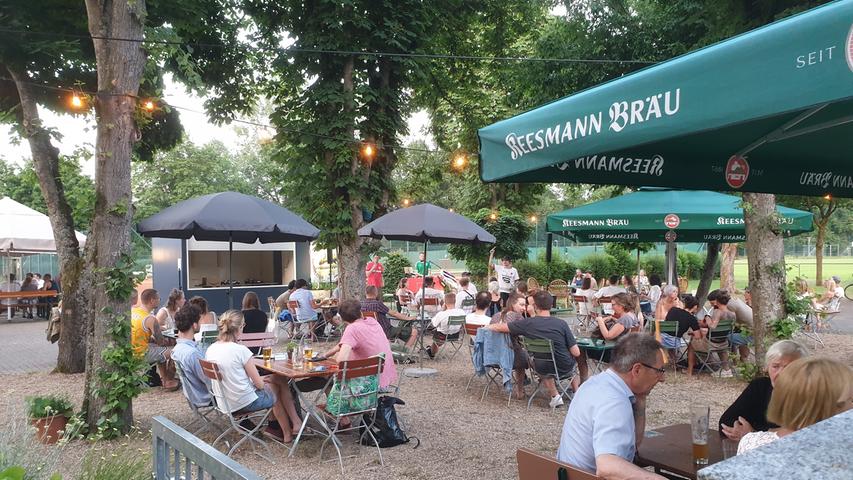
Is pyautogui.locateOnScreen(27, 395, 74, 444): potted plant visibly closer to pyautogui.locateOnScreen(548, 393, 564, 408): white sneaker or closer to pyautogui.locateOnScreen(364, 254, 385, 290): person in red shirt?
pyautogui.locateOnScreen(548, 393, 564, 408): white sneaker

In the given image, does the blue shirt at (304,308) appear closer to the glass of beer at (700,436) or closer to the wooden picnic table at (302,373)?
the wooden picnic table at (302,373)

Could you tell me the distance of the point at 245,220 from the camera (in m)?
9.37

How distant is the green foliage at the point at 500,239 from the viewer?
2294 cm

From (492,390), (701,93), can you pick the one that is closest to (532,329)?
(492,390)

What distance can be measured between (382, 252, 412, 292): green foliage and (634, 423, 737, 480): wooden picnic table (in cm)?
2139

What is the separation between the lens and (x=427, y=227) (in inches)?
408

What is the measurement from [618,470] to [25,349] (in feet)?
46.8

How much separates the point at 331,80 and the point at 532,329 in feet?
29.3

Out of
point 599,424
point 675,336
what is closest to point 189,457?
point 599,424

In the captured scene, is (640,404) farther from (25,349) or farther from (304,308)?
(25,349)

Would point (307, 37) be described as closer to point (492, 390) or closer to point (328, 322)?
point (328, 322)

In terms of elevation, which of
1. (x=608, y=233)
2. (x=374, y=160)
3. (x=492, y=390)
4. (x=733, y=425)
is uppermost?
(x=374, y=160)

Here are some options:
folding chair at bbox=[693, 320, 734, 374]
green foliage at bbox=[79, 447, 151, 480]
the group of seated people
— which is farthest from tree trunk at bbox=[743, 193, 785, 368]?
green foliage at bbox=[79, 447, 151, 480]

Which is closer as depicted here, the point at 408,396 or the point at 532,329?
the point at 532,329
